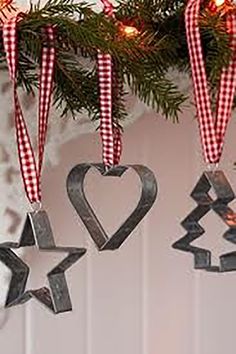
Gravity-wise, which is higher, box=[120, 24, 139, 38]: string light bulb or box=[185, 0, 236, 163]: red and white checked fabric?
box=[120, 24, 139, 38]: string light bulb

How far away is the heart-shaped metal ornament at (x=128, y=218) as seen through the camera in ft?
1.90

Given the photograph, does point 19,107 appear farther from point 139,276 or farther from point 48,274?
point 139,276

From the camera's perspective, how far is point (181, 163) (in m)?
0.87

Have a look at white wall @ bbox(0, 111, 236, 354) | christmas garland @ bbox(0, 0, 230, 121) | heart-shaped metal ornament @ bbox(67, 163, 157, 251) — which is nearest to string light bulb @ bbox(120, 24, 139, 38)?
christmas garland @ bbox(0, 0, 230, 121)

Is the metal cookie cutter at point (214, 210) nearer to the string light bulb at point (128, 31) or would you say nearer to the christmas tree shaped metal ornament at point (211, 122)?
the christmas tree shaped metal ornament at point (211, 122)

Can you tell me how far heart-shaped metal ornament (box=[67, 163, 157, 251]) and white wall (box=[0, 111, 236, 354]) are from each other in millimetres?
221

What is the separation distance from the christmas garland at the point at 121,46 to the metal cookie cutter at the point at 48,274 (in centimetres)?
14

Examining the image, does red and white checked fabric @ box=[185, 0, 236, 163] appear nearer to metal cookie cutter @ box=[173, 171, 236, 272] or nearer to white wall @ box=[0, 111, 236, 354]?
metal cookie cutter @ box=[173, 171, 236, 272]

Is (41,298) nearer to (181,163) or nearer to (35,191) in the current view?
(35,191)

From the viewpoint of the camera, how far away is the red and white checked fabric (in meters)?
0.60

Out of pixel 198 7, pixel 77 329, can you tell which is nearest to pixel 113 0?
pixel 198 7

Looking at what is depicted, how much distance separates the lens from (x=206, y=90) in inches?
24.1

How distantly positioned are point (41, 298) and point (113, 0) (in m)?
0.40

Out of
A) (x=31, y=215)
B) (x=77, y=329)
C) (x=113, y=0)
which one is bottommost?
(x=77, y=329)
